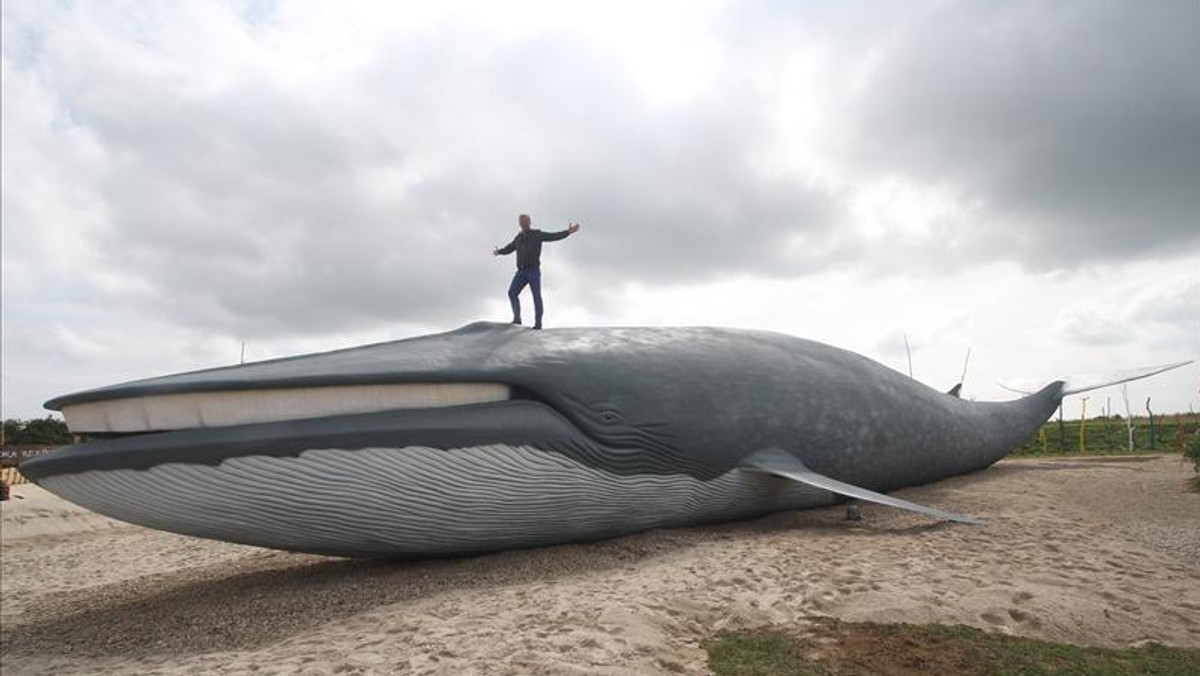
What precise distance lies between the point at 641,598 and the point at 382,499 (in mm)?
2505

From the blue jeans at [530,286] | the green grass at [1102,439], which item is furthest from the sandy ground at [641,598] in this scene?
the green grass at [1102,439]

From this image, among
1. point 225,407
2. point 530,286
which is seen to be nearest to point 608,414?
point 530,286

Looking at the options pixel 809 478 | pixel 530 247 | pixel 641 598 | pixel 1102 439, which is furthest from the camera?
pixel 1102 439

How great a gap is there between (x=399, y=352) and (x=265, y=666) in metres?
3.29

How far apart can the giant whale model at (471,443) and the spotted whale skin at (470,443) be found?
0.05 ft

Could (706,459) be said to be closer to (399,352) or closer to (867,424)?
(867,424)

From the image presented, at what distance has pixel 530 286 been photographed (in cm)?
886

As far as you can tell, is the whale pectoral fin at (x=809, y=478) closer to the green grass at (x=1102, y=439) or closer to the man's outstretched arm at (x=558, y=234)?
the man's outstretched arm at (x=558, y=234)

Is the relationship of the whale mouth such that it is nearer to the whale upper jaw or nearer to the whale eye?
the whale upper jaw

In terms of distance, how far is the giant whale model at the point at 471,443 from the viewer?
6.25 m

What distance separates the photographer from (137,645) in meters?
5.91

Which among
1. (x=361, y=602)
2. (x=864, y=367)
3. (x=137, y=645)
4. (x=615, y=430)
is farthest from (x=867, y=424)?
(x=137, y=645)

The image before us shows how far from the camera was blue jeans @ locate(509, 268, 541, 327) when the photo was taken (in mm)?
8812

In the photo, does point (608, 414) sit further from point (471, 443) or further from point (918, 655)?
point (918, 655)
